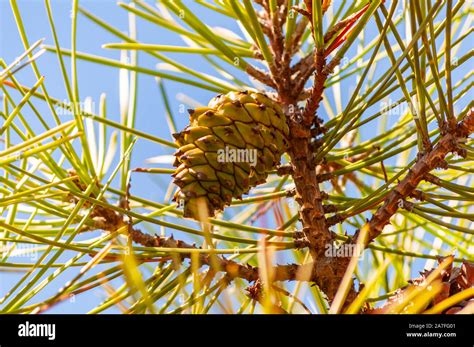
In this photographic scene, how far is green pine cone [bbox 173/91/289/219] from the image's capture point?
636 millimetres

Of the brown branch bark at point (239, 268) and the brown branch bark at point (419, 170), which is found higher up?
the brown branch bark at point (419, 170)

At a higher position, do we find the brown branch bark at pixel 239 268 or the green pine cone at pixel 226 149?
the green pine cone at pixel 226 149

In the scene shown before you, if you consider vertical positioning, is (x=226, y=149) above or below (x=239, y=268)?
above

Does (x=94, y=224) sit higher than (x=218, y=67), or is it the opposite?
(x=218, y=67)

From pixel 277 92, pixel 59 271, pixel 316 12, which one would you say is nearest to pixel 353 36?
pixel 316 12

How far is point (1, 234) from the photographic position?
0.84 meters

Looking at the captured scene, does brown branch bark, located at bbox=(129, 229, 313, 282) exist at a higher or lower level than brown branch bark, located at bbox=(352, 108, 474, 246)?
lower

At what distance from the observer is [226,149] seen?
0.65 meters

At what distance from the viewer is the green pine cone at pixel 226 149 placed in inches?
25.0

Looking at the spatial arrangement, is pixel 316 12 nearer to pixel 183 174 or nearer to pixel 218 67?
pixel 183 174

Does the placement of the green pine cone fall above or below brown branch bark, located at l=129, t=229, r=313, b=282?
above

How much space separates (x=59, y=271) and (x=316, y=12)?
41 centimetres
